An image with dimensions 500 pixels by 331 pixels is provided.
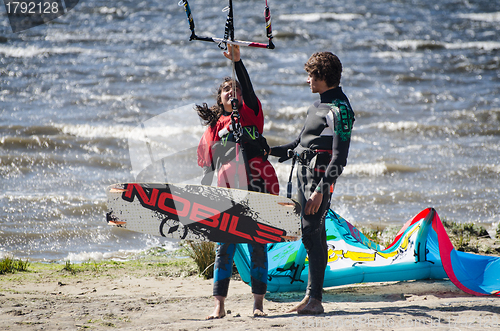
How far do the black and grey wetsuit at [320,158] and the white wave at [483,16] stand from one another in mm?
26768

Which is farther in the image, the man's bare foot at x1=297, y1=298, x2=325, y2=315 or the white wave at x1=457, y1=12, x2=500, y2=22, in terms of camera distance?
the white wave at x1=457, y1=12, x2=500, y2=22

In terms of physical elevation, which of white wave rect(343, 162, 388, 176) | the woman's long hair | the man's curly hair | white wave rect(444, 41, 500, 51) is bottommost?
white wave rect(343, 162, 388, 176)

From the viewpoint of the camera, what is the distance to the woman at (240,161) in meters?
3.51

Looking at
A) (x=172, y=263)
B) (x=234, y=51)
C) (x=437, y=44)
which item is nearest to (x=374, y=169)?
(x=172, y=263)

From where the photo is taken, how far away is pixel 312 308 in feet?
11.4

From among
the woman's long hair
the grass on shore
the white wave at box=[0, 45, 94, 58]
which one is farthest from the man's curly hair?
the white wave at box=[0, 45, 94, 58]

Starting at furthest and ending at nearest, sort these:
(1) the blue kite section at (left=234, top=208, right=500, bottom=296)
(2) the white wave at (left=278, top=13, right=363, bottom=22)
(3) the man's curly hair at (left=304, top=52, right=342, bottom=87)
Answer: (2) the white wave at (left=278, top=13, right=363, bottom=22) → (1) the blue kite section at (left=234, top=208, right=500, bottom=296) → (3) the man's curly hair at (left=304, top=52, right=342, bottom=87)

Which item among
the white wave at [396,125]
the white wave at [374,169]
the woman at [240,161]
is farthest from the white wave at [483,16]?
the woman at [240,161]

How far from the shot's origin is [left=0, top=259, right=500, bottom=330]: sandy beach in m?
3.28

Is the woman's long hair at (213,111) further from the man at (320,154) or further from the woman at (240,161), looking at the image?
the man at (320,154)

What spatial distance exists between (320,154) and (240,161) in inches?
24.4

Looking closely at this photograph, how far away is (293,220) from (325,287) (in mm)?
1020

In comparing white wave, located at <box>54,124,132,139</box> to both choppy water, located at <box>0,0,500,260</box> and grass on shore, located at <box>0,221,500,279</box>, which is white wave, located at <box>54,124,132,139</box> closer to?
choppy water, located at <box>0,0,500,260</box>

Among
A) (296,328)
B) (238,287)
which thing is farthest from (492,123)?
(296,328)
